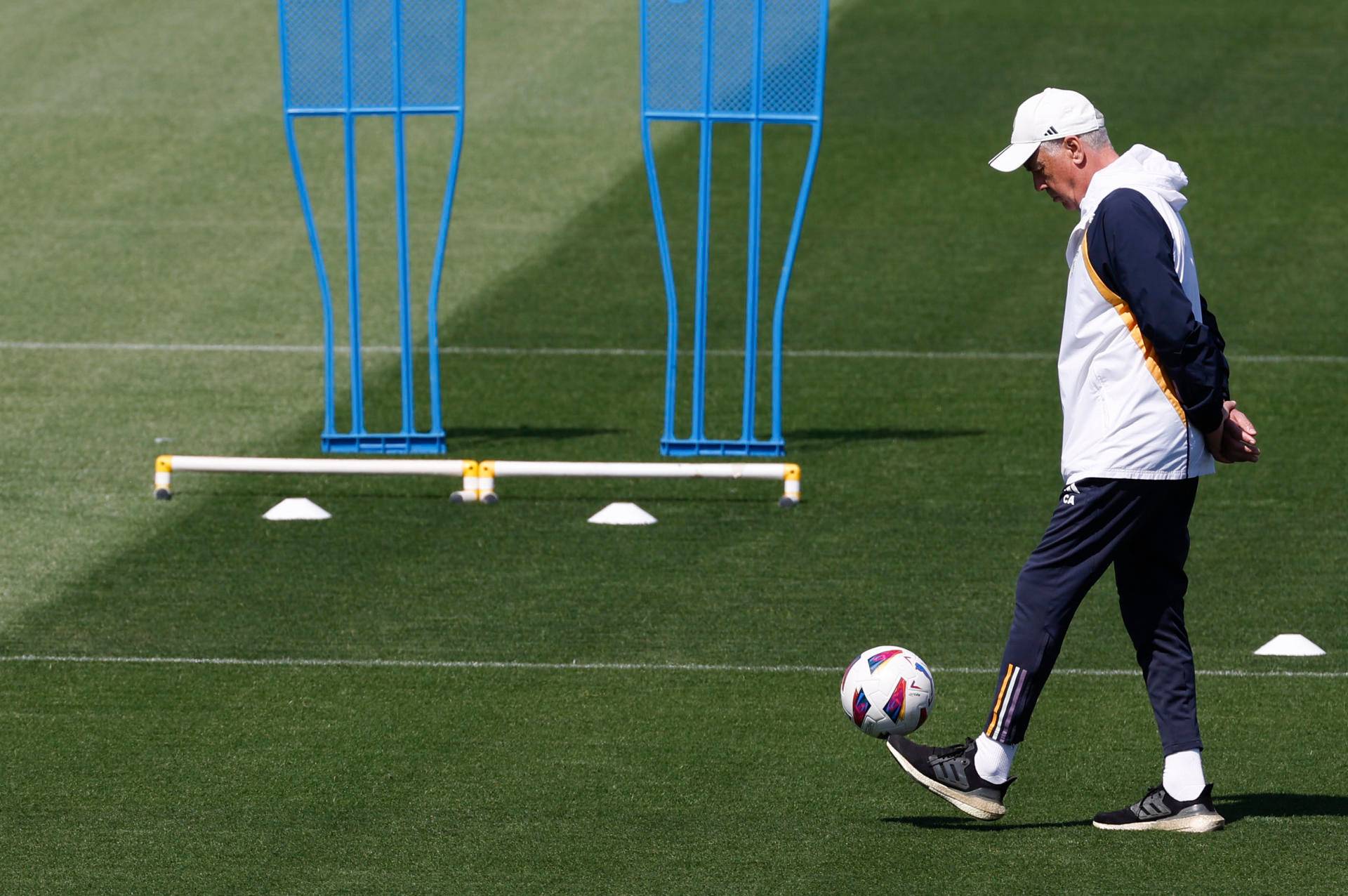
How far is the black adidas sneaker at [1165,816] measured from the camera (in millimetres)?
6707

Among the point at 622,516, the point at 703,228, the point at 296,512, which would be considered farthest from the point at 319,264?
the point at 622,516

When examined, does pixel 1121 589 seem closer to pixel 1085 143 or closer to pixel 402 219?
pixel 1085 143

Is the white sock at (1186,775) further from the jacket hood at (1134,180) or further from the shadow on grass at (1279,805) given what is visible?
the jacket hood at (1134,180)

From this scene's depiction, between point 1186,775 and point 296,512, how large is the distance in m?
5.68

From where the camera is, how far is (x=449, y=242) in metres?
18.0

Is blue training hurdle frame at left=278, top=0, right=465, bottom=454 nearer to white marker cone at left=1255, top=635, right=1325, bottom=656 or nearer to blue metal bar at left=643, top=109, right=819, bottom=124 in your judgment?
blue metal bar at left=643, top=109, right=819, bottom=124

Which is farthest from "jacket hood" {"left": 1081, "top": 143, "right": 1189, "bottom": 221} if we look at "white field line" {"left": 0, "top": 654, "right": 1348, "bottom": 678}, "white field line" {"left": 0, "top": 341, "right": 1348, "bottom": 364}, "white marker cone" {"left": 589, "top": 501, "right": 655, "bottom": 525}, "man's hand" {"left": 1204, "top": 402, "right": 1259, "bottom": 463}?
"white field line" {"left": 0, "top": 341, "right": 1348, "bottom": 364}

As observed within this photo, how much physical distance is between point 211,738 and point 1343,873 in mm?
3809

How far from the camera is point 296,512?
11.2 metres

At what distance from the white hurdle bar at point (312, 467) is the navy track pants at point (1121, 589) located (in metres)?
5.04

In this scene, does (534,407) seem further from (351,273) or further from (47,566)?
(47,566)

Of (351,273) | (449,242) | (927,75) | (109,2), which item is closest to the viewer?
(351,273)

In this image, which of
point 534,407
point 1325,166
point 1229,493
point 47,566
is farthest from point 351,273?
point 1325,166

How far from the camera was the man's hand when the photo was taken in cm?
651
